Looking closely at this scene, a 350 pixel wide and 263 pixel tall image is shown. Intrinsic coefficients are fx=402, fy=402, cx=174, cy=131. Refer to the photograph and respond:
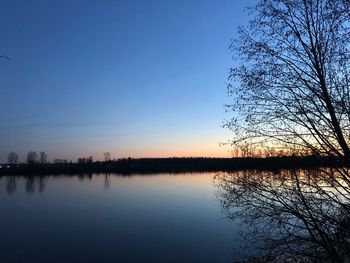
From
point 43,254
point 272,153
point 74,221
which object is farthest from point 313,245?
point 74,221

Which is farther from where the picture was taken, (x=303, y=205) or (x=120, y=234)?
(x=120, y=234)

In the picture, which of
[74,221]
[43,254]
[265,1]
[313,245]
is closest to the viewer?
[265,1]

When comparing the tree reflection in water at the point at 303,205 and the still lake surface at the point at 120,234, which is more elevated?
the tree reflection in water at the point at 303,205

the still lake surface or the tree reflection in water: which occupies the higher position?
the tree reflection in water

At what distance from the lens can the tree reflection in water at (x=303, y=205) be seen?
646 centimetres

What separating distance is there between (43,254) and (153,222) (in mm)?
11835

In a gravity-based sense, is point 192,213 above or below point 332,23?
below

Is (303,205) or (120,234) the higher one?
(303,205)

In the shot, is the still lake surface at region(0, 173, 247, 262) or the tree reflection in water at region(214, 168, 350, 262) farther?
the still lake surface at region(0, 173, 247, 262)

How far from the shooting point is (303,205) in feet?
23.1

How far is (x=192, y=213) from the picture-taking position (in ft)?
124

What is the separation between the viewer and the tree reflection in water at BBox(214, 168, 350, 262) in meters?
6.46

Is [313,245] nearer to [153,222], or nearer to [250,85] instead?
[250,85]

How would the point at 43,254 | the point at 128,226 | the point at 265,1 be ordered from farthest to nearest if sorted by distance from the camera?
the point at 128,226
the point at 43,254
the point at 265,1
